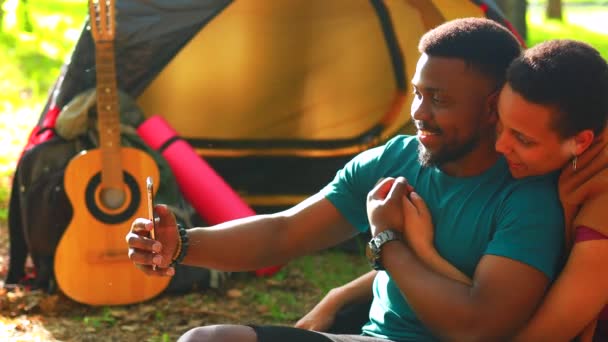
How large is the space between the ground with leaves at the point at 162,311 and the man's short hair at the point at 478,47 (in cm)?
213

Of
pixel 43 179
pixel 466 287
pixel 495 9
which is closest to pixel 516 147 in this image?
pixel 466 287

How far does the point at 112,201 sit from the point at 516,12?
371 cm

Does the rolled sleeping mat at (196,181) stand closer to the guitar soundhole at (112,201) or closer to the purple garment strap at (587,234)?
the guitar soundhole at (112,201)

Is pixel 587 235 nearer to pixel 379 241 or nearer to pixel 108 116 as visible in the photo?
pixel 379 241

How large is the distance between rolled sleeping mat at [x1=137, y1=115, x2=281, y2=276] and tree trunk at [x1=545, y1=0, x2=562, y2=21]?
10175 mm

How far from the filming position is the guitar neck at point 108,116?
4.49 m

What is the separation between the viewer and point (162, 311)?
438 centimetres

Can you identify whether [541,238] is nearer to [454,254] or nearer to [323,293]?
[454,254]

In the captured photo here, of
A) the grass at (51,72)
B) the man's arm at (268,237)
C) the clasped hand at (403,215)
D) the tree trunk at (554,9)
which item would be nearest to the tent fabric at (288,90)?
the grass at (51,72)

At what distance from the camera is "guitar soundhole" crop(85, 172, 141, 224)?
4.46 m

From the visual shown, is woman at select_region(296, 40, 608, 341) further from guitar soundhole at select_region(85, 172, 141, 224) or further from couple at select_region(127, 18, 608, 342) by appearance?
guitar soundhole at select_region(85, 172, 141, 224)

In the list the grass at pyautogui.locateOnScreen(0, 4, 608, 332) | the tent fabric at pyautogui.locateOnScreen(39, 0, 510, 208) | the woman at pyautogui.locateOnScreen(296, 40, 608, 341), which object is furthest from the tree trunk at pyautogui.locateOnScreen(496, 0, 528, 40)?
the woman at pyautogui.locateOnScreen(296, 40, 608, 341)

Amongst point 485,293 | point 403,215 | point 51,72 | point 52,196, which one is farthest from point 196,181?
point 51,72

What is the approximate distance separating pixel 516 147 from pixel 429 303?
403mm
